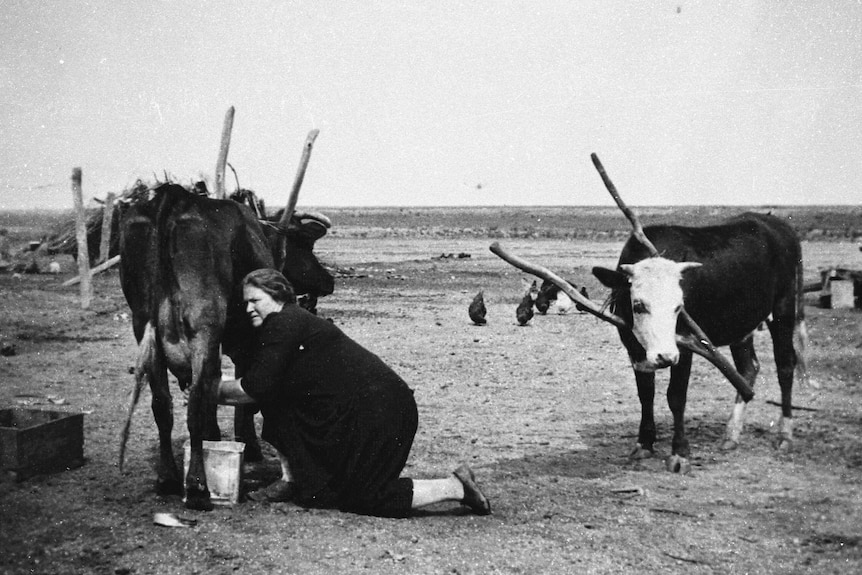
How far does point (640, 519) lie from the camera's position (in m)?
5.83

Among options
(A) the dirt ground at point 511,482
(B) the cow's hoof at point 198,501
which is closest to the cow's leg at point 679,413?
(A) the dirt ground at point 511,482

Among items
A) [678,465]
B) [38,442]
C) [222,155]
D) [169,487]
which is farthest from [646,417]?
[38,442]

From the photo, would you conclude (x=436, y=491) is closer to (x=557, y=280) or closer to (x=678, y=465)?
(x=557, y=280)

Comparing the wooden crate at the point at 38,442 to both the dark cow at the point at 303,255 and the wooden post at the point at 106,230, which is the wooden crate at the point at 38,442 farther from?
the wooden post at the point at 106,230

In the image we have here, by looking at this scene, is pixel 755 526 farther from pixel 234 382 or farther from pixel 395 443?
pixel 234 382

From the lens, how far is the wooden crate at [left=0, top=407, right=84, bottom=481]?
6.08m

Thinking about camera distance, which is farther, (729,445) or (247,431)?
(729,445)

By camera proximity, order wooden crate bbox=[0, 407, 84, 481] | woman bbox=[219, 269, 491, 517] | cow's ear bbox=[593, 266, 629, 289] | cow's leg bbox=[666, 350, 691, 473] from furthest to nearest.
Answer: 1. cow's ear bbox=[593, 266, 629, 289]
2. cow's leg bbox=[666, 350, 691, 473]
3. wooden crate bbox=[0, 407, 84, 481]
4. woman bbox=[219, 269, 491, 517]

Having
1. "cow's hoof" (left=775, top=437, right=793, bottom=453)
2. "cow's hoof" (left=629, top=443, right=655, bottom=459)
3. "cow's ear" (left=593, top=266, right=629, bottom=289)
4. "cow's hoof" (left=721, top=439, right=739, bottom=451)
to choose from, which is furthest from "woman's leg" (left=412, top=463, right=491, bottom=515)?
"cow's hoof" (left=775, top=437, right=793, bottom=453)

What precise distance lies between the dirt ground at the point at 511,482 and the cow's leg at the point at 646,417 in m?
0.18

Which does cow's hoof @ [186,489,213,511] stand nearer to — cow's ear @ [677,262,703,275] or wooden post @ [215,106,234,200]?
wooden post @ [215,106,234,200]

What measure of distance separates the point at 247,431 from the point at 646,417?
3.59 m

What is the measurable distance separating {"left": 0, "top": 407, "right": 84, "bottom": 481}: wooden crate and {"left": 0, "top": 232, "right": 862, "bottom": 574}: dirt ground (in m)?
0.13

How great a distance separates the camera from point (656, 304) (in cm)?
691
